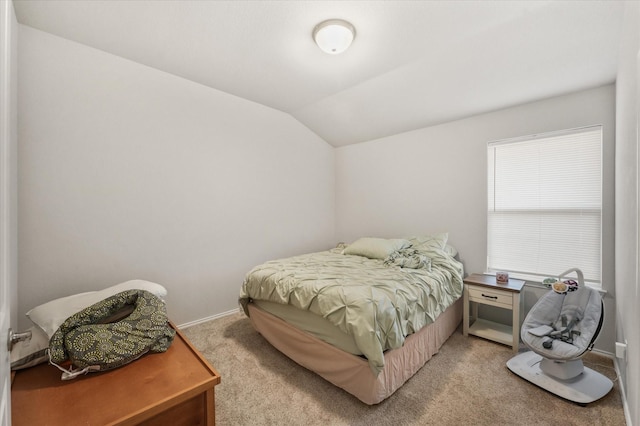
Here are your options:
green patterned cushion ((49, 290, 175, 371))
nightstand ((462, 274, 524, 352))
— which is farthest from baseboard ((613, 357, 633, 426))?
green patterned cushion ((49, 290, 175, 371))

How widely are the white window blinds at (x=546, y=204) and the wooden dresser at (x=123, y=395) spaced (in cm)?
304

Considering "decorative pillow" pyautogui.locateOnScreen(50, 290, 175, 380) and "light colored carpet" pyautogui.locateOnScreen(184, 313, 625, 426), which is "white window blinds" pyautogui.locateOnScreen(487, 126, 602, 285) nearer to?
"light colored carpet" pyautogui.locateOnScreen(184, 313, 625, 426)

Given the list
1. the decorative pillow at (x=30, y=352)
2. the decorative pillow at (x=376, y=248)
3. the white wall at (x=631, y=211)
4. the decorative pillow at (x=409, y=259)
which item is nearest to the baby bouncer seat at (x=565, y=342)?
the white wall at (x=631, y=211)

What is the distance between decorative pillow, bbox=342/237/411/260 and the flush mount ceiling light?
6.78 feet

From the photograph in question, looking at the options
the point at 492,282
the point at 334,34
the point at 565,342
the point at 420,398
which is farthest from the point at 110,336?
the point at 492,282

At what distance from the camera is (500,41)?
2131mm

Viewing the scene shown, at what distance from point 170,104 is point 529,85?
3467mm

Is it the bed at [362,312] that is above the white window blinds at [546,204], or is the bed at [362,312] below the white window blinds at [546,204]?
below

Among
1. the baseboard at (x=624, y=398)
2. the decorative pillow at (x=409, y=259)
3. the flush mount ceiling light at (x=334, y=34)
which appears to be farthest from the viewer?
the decorative pillow at (x=409, y=259)

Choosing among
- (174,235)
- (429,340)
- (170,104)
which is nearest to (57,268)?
(174,235)

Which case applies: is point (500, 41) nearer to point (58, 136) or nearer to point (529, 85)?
point (529, 85)

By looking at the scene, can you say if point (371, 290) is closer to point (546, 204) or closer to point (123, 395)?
point (123, 395)

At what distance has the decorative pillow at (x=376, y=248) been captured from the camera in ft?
10.3

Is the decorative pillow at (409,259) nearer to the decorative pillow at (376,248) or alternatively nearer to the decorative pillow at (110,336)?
the decorative pillow at (376,248)
